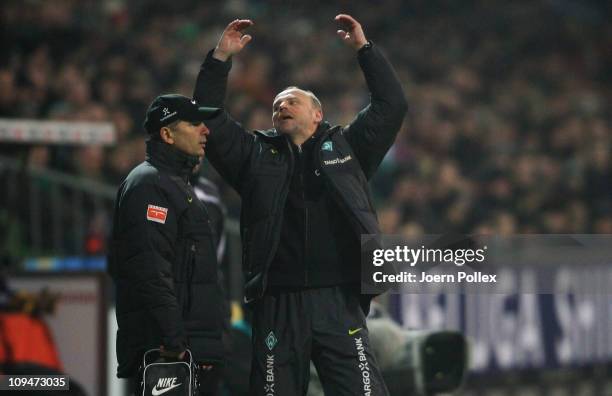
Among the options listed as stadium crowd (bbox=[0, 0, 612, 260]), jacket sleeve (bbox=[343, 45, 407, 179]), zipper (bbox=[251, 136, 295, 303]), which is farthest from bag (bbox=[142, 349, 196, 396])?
stadium crowd (bbox=[0, 0, 612, 260])

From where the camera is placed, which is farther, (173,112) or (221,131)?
(221,131)

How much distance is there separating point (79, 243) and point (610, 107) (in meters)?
8.81

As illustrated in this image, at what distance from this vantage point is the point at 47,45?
10812 millimetres

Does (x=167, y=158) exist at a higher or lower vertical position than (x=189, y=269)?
higher

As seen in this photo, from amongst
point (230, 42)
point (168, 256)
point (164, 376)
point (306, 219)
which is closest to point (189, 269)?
point (168, 256)

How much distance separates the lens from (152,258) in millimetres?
4332

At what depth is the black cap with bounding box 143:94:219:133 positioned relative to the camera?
15.2ft

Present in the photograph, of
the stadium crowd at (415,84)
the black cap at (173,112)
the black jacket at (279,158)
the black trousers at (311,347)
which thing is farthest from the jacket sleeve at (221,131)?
the stadium crowd at (415,84)

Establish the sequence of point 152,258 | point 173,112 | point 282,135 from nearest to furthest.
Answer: point 152,258 → point 173,112 → point 282,135

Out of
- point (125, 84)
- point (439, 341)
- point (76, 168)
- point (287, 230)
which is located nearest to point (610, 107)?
point (125, 84)

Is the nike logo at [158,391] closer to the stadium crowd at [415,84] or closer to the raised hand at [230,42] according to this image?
the raised hand at [230,42]

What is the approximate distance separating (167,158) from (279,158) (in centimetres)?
54

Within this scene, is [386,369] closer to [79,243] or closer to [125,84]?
[79,243]

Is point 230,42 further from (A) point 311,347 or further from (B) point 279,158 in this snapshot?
(A) point 311,347
